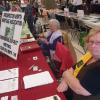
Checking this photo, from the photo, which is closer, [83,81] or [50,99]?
[83,81]

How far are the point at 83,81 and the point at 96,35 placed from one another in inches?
11.4

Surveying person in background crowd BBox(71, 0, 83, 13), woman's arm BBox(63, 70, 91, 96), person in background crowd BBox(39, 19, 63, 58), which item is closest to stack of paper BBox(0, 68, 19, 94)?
woman's arm BBox(63, 70, 91, 96)

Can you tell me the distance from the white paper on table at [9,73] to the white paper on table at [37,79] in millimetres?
110

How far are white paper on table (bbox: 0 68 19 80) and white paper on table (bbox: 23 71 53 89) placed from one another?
0.36 feet

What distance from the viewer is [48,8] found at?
29.9 ft

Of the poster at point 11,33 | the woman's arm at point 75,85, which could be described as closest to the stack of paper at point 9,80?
the poster at point 11,33

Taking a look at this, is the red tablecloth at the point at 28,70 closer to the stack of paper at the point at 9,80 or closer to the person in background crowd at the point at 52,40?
the stack of paper at the point at 9,80

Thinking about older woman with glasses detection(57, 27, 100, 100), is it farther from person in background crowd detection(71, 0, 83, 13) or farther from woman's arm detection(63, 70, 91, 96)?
person in background crowd detection(71, 0, 83, 13)

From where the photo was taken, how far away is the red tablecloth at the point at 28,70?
1653 mm

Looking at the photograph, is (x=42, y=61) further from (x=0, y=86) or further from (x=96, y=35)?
(x=96, y=35)

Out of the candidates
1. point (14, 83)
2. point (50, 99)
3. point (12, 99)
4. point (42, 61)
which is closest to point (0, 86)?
point (14, 83)

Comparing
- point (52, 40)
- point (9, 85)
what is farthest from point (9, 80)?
point (52, 40)

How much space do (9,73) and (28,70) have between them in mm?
175

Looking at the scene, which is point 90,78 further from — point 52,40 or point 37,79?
point 52,40
